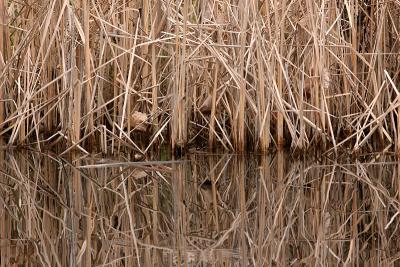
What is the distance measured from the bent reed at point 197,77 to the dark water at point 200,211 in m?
0.17

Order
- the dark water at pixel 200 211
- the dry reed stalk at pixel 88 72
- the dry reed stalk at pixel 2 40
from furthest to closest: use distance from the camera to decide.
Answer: the dry reed stalk at pixel 2 40 < the dry reed stalk at pixel 88 72 < the dark water at pixel 200 211

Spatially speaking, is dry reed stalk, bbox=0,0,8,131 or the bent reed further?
dry reed stalk, bbox=0,0,8,131

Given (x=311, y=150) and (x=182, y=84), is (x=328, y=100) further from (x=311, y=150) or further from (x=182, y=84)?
(x=182, y=84)

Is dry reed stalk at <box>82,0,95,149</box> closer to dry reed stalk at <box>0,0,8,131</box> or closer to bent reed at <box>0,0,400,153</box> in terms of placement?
bent reed at <box>0,0,400,153</box>

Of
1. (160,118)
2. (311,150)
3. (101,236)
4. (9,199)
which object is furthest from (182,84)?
(101,236)

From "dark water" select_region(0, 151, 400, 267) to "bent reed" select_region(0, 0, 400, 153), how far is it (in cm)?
17

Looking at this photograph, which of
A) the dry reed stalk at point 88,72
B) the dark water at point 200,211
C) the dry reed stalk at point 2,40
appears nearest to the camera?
the dark water at point 200,211

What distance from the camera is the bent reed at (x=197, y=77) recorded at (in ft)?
11.6

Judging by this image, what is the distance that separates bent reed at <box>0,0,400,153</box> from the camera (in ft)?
11.6

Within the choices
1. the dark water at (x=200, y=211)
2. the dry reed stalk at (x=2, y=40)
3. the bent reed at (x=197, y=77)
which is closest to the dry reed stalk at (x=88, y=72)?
the bent reed at (x=197, y=77)

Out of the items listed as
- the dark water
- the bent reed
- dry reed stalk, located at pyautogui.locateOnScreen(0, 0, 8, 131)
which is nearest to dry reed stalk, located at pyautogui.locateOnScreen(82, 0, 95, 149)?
the bent reed

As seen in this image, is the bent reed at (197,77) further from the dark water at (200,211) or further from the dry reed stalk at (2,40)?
the dark water at (200,211)

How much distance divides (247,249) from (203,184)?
945 millimetres

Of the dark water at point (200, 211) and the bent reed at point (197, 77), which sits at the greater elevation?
the bent reed at point (197, 77)
